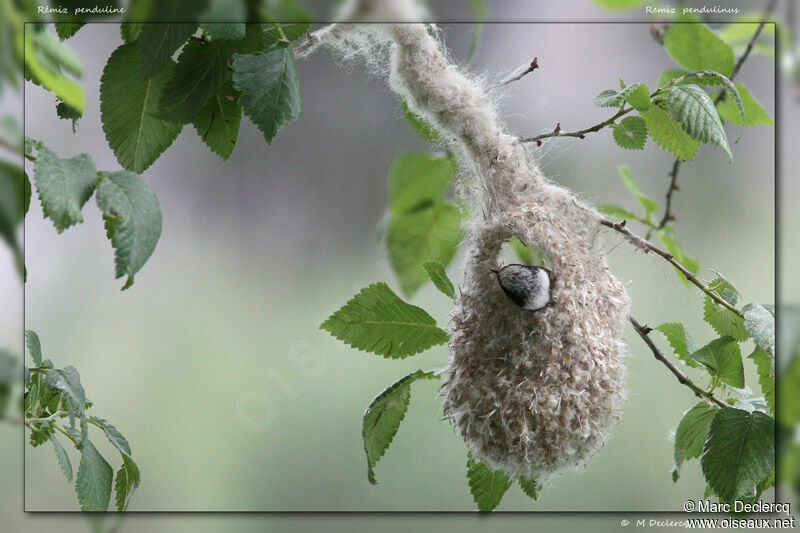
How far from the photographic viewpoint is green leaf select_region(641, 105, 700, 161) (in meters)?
0.57

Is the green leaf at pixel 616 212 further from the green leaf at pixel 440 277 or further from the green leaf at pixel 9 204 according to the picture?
the green leaf at pixel 9 204

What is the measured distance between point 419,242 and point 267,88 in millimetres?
369

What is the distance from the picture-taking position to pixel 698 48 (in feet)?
2.05

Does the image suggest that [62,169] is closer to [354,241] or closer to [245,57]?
[245,57]

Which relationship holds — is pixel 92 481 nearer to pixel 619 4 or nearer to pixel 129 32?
pixel 129 32

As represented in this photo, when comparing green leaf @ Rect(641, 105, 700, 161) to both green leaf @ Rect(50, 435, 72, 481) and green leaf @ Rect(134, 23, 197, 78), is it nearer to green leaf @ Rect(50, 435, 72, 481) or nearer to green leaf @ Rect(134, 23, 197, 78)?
green leaf @ Rect(134, 23, 197, 78)

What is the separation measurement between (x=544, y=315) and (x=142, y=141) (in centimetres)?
35

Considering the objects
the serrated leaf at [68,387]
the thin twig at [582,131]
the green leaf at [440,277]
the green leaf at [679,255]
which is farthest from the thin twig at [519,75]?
the serrated leaf at [68,387]

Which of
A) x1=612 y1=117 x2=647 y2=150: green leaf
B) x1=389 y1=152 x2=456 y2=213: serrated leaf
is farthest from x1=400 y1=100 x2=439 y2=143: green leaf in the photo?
x1=612 y1=117 x2=647 y2=150: green leaf

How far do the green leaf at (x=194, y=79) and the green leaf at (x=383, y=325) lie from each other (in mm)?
207

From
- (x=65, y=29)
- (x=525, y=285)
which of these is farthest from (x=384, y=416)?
(x=65, y=29)

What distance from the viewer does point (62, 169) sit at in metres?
0.41

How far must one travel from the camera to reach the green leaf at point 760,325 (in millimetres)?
524

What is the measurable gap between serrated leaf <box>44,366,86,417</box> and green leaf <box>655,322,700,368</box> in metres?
0.51
